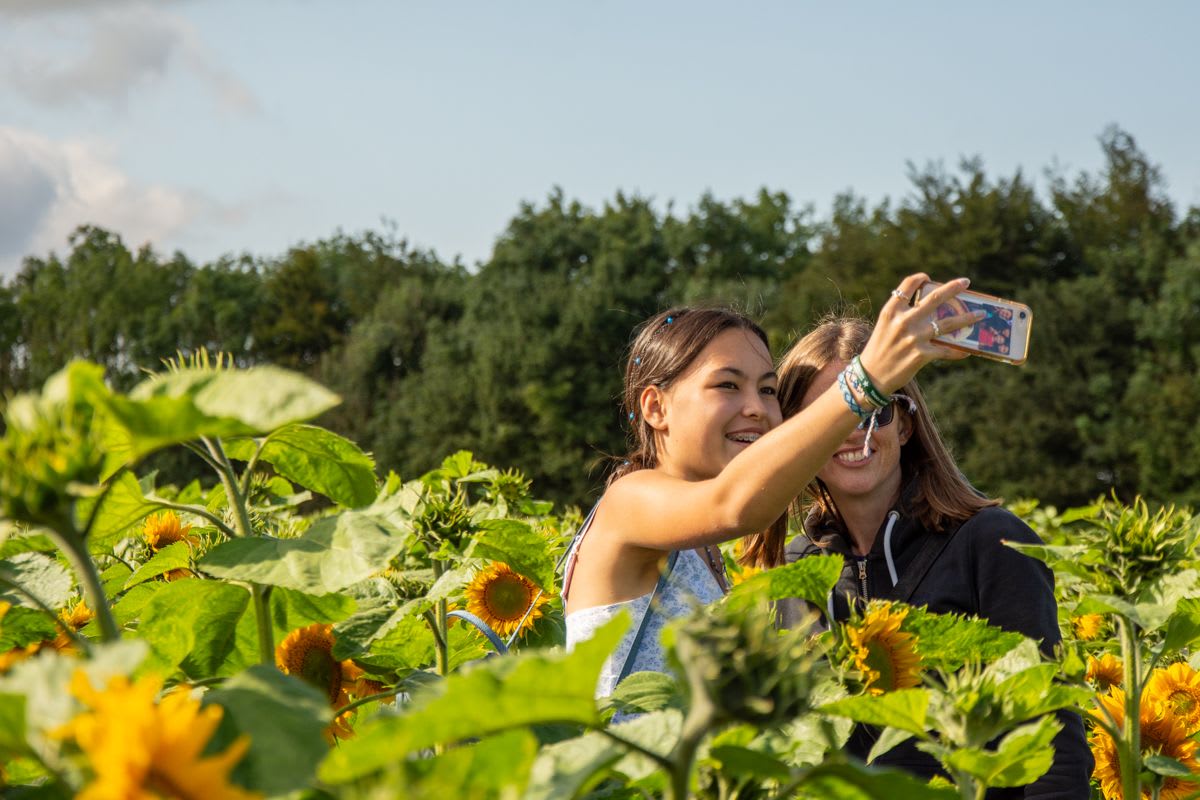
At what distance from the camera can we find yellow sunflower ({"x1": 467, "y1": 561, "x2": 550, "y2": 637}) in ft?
7.88

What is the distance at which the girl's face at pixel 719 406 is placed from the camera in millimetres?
2547

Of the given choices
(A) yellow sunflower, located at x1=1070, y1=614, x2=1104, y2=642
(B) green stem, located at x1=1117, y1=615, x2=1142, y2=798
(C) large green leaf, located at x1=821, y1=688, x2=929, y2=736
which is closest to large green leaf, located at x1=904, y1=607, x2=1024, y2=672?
(B) green stem, located at x1=1117, y1=615, x2=1142, y2=798

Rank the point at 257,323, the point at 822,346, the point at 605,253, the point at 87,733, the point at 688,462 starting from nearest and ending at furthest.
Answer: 1. the point at 87,733
2. the point at 688,462
3. the point at 822,346
4. the point at 605,253
5. the point at 257,323

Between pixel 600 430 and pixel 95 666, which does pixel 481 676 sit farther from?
pixel 600 430

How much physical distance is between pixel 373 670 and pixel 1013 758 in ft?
3.21

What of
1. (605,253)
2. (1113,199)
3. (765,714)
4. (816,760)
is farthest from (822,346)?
(605,253)

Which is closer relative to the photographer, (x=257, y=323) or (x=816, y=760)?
(x=816, y=760)

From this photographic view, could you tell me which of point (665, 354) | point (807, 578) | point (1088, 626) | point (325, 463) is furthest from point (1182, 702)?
point (665, 354)

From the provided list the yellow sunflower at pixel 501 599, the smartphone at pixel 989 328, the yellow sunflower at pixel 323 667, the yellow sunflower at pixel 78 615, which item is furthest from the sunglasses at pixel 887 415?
the yellow sunflower at pixel 78 615

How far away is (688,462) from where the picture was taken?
2.60m

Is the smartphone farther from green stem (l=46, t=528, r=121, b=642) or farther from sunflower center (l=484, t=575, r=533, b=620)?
green stem (l=46, t=528, r=121, b=642)

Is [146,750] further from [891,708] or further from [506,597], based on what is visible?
[506,597]

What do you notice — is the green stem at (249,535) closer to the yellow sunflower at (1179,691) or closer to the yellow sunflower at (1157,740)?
the yellow sunflower at (1157,740)

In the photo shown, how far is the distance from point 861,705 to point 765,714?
9.7 inches
